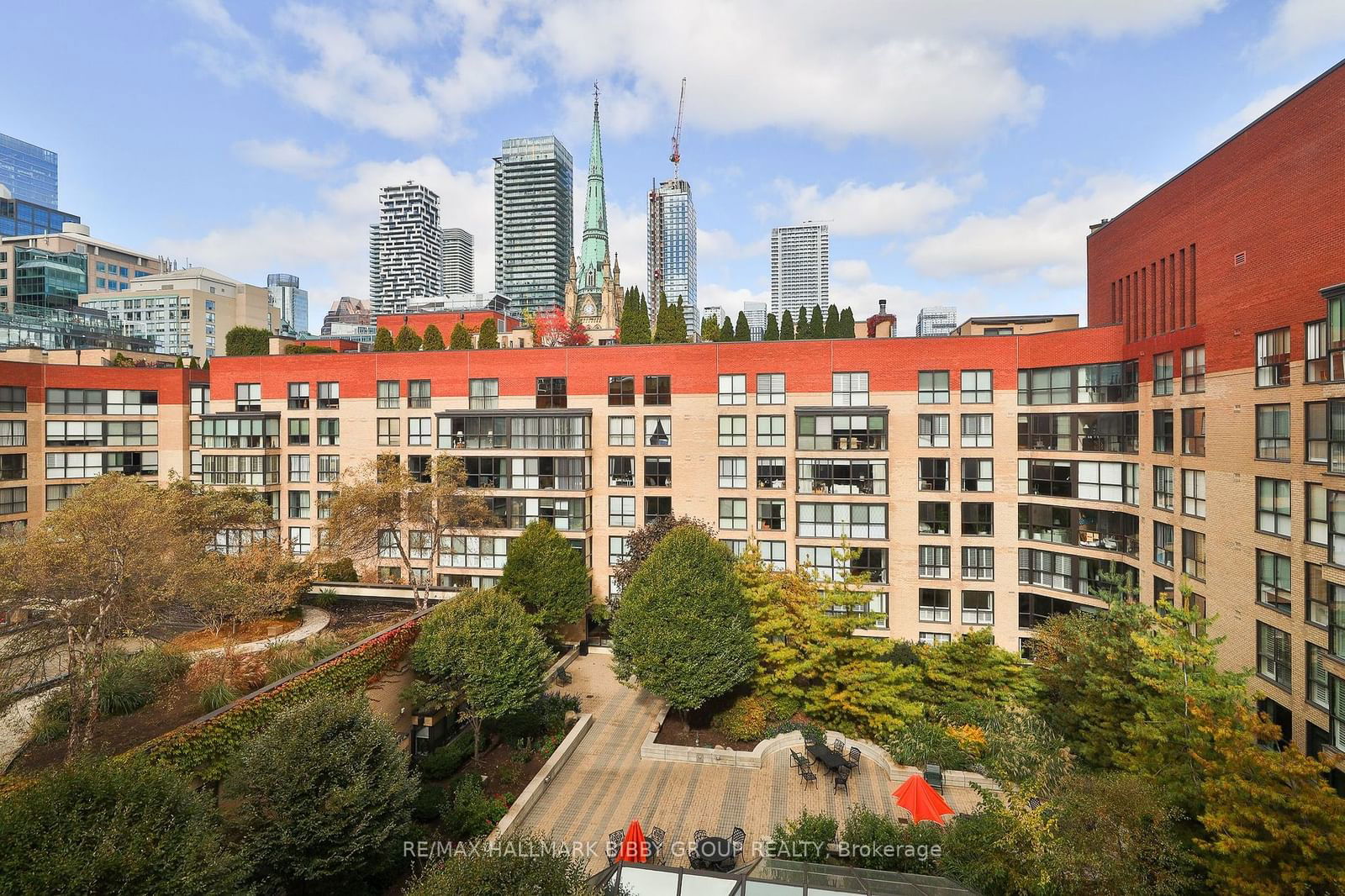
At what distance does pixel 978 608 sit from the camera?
38.0m

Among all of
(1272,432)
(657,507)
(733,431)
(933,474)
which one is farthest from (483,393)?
(1272,432)

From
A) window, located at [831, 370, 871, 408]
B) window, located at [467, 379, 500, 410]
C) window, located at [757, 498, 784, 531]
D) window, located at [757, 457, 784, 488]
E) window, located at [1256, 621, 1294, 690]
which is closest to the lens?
window, located at [1256, 621, 1294, 690]

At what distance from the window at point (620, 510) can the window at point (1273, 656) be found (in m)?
31.6

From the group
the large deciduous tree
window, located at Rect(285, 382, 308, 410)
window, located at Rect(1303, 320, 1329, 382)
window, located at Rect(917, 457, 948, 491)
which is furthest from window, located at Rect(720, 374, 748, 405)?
window, located at Rect(285, 382, 308, 410)

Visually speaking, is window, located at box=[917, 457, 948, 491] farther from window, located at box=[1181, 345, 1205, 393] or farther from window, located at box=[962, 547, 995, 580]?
window, located at box=[1181, 345, 1205, 393]

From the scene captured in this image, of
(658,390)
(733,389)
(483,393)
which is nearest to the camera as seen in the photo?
(733,389)

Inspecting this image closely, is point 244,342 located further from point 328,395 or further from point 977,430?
point 977,430

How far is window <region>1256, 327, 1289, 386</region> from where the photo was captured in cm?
2338

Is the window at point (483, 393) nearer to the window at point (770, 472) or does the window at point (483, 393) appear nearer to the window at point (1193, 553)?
the window at point (770, 472)

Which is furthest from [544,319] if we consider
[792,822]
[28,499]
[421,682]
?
[792,822]

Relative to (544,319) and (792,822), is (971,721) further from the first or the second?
(544,319)

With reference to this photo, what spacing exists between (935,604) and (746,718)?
16.1m

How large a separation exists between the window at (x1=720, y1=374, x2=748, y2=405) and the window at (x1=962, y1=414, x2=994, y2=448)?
1366 cm

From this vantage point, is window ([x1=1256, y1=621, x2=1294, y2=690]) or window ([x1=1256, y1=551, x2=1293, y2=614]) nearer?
window ([x1=1256, y1=621, x2=1294, y2=690])
